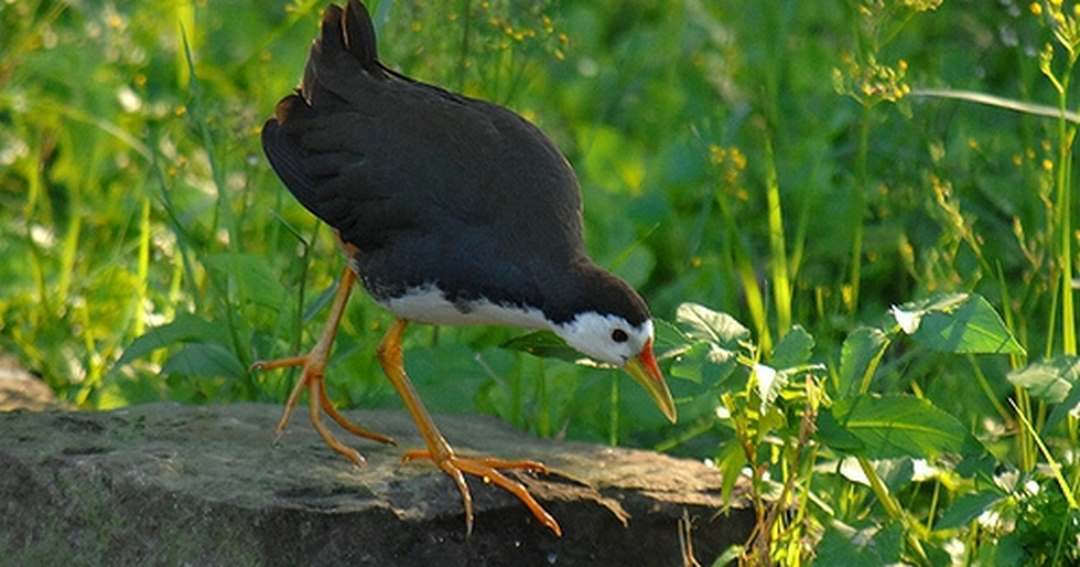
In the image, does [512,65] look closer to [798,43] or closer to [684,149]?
[684,149]

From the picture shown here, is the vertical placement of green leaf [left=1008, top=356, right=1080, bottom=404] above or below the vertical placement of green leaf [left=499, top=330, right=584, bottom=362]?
below

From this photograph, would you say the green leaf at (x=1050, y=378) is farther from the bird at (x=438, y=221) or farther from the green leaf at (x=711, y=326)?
the bird at (x=438, y=221)

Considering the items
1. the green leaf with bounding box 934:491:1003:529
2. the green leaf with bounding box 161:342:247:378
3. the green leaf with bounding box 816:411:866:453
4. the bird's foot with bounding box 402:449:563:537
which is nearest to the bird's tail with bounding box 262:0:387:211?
the green leaf with bounding box 161:342:247:378

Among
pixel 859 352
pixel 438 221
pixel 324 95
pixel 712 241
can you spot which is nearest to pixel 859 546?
pixel 859 352

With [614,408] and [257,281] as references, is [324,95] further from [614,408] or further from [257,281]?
[614,408]

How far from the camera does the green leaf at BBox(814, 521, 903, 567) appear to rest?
344cm

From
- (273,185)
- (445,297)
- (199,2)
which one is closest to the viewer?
(445,297)

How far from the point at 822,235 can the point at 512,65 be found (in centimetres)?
135

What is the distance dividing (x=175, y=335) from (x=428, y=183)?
889 mm

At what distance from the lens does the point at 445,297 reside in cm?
373

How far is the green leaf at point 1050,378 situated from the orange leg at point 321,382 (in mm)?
1278

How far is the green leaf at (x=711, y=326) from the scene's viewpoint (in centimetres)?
349

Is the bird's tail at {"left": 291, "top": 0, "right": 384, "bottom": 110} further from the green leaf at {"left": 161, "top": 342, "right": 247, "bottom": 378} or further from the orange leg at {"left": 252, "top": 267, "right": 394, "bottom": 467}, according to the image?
the green leaf at {"left": 161, "top": 342, "right": 247, "bottom": 378}

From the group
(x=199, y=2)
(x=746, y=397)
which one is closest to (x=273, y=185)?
(x=199, y=2)
